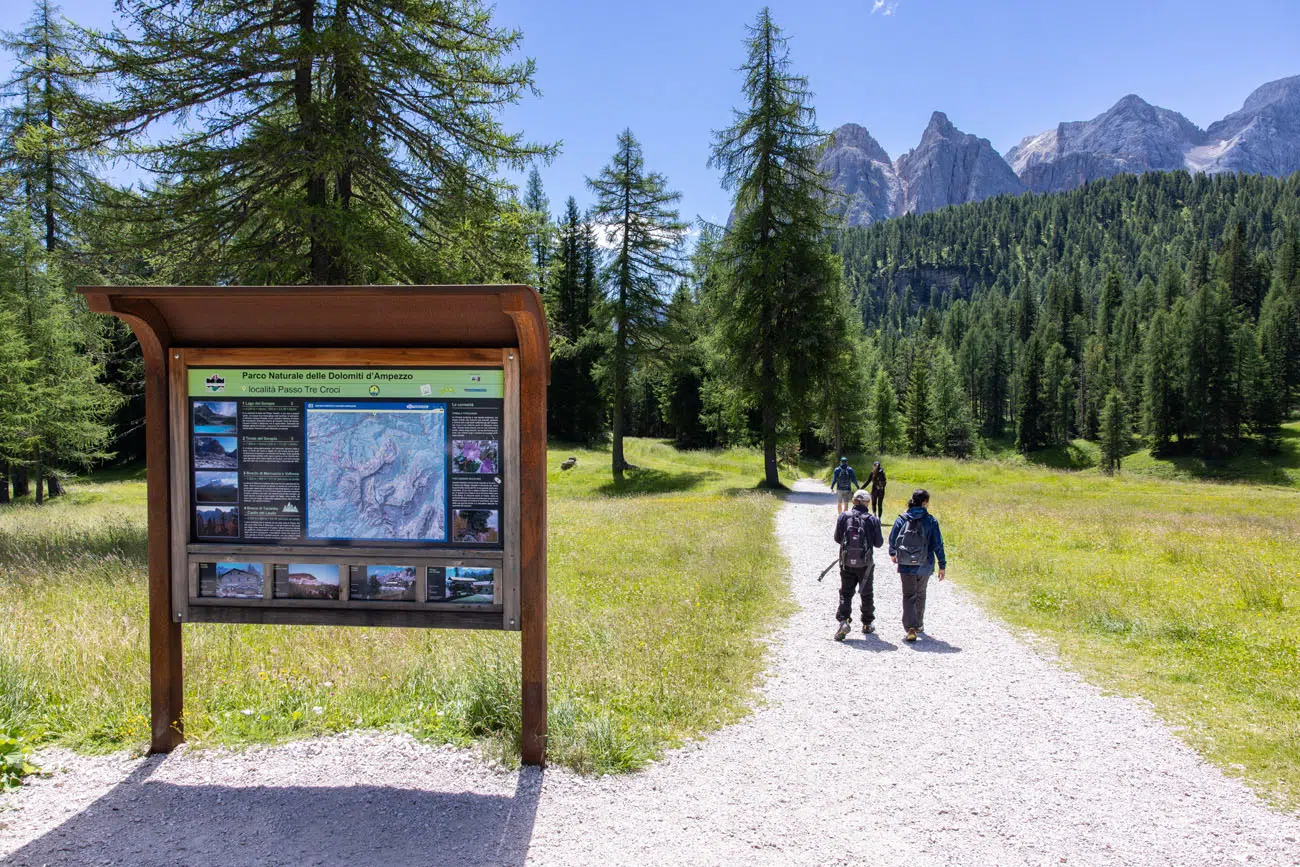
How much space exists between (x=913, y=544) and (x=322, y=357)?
6614 millimetres

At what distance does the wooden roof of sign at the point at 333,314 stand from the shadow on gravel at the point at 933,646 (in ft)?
18.9

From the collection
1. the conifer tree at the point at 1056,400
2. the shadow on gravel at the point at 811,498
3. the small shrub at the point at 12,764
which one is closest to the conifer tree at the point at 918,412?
the conifer tree at the point at 1056,400

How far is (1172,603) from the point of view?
32.6 feet

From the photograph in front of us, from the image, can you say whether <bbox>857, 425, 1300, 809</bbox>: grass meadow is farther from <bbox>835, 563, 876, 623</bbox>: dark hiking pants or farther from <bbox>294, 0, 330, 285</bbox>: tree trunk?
<bbox>294, 0, 330, 285</bbox>: tree trunk

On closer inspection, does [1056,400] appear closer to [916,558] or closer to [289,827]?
[916,558]

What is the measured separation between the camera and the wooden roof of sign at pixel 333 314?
4.19 metres

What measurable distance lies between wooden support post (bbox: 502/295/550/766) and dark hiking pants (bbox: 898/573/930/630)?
5.20 metres

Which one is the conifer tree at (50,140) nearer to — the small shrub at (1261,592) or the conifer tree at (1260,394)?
the small shrub at (1261,592)

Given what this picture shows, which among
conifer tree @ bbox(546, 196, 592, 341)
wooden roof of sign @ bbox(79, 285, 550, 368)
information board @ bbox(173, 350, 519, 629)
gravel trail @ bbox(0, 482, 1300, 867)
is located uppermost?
conifer tree @ bbox(546, 196, 592, 341)

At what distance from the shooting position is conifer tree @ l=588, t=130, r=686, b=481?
107 feet

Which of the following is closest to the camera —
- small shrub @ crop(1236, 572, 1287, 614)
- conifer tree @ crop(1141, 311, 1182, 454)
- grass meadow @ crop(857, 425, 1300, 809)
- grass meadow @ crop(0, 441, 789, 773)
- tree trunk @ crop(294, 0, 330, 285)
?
grass meadow @ crop(0, 441, 789, 773)

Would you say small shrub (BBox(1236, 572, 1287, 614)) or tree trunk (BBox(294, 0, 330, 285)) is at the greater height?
tree trunk (BBox(294, 0, 330, 285))

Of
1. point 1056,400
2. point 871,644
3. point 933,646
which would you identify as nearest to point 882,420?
point 1056,400

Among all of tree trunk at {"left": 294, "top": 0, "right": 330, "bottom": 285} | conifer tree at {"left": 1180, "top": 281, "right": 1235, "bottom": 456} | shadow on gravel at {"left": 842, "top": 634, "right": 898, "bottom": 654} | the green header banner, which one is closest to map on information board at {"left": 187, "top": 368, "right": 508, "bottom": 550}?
the green header banner
